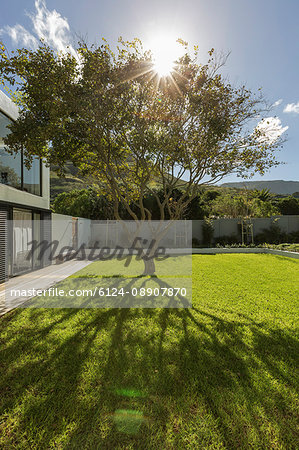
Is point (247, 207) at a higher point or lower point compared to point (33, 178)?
lower

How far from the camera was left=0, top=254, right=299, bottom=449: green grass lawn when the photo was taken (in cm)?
186

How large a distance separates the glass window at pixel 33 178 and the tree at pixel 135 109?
2.00 m

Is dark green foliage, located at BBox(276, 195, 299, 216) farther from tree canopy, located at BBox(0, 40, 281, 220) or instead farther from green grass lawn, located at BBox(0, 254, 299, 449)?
green grass lawn, located at BBox(0, 254, 299, 449)

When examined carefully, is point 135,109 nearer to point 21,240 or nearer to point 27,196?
point 27,196

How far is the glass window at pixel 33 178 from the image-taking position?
27.5 ft

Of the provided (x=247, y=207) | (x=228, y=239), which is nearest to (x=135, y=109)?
(x=228, y=239)

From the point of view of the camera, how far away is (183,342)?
329 centimetres

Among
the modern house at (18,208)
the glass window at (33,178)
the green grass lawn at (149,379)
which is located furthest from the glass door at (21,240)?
the green grass lawn at (149,379)

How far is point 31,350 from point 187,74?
23.3 feet

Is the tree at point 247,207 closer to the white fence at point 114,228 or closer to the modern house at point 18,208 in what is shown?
the white fence at point 114,228

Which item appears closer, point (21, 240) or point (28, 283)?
point (28, 283)

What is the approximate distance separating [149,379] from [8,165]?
7.44 m

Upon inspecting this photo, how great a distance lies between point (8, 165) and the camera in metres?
7.17

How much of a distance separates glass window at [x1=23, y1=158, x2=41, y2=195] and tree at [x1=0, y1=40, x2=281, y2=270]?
200cm
